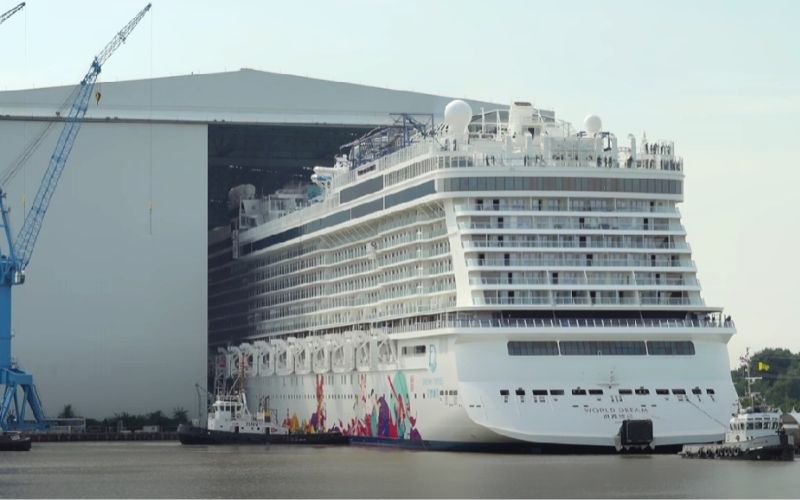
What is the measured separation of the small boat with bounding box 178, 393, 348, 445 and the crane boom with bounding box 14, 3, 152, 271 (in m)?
12.6

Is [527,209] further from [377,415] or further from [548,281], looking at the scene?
[377,415]

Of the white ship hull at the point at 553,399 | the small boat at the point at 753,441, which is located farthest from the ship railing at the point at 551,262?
the small boat at the point at 753,441

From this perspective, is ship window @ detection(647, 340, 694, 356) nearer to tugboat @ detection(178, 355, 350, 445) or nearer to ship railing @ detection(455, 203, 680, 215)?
ship railing @ detection(455, 203, 680, 215)

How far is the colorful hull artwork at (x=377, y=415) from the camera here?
7506 cm

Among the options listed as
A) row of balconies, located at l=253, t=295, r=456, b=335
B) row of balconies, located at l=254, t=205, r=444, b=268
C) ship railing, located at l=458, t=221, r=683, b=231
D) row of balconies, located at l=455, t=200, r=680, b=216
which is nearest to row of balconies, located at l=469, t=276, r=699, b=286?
row of balconies, located at l=253, t=295, r=456, b=335

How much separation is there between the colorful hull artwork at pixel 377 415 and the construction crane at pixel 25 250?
593 inches

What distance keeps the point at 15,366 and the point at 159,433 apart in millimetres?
8211


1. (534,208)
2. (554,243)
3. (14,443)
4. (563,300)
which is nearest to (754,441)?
(563,300)

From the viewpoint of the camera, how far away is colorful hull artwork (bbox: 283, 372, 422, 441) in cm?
7506

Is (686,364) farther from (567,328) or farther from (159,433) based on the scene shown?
(159,433)

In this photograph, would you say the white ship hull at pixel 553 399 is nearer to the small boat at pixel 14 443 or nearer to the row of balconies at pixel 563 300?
the row of balconies at pixel 563 300

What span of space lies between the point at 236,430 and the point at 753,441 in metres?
32.4

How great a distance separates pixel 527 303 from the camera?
2773 inches

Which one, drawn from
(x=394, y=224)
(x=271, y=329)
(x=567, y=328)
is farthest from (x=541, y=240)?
(x=271, y=329)
